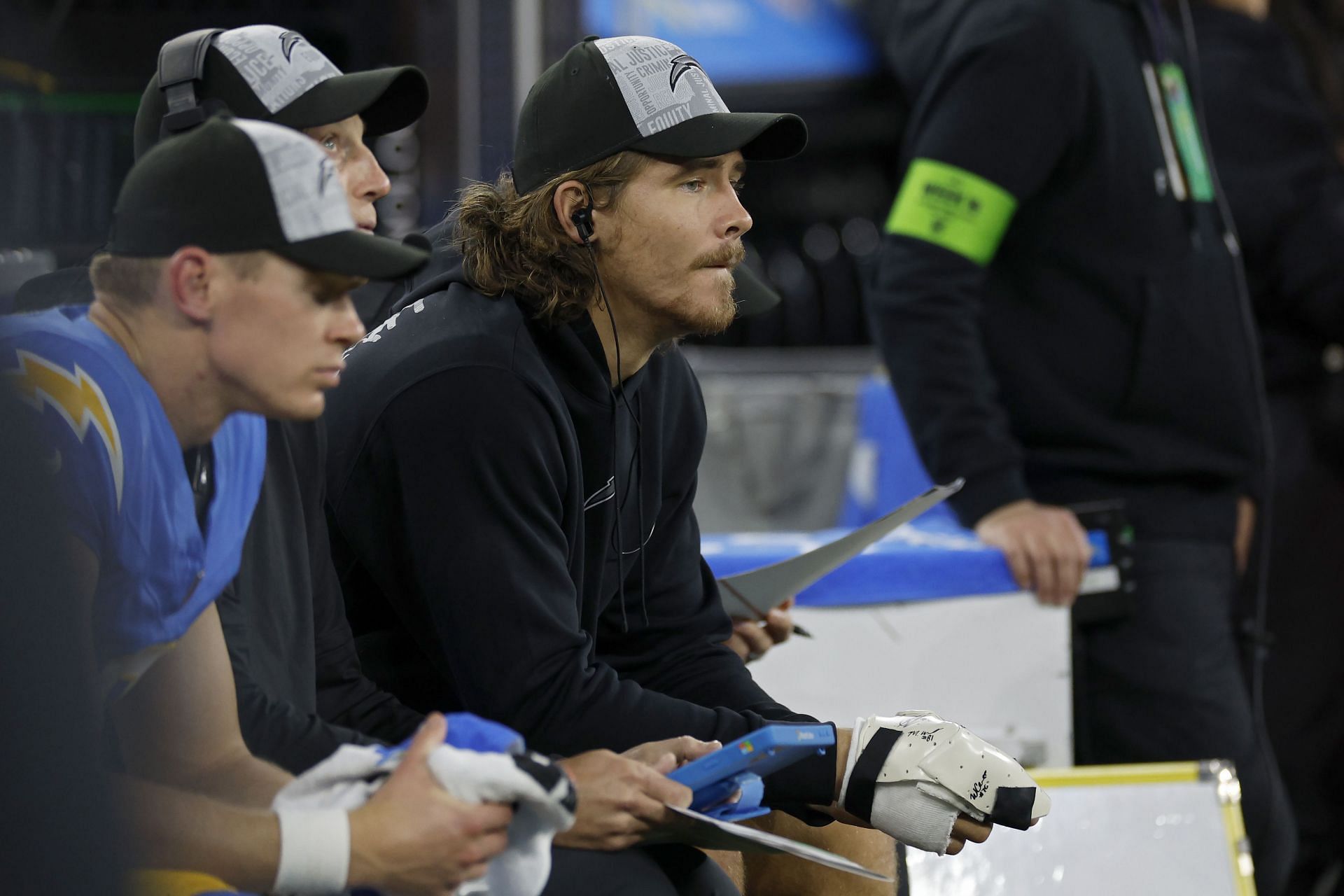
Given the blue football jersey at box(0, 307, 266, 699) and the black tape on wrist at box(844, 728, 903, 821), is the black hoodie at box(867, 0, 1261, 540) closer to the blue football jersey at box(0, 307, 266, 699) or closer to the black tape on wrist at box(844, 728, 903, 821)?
the black tape on wrist at box(844, 728, 903, 821)

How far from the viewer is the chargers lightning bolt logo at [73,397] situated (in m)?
0.84

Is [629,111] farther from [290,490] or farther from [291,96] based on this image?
[290,490]

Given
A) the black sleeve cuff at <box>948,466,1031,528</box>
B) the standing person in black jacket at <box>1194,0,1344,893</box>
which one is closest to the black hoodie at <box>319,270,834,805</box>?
the black sleeve cuff at <box>948,466,1031,528</box>

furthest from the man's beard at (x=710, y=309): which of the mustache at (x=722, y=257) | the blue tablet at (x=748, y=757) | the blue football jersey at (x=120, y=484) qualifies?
the blue football jersey at (x=120, y=484)

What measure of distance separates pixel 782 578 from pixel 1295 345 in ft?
5.51

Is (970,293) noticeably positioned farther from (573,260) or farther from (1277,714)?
(1277,714)

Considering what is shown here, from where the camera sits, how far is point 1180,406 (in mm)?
2129

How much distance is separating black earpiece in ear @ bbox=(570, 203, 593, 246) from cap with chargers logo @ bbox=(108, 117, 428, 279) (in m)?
0.41

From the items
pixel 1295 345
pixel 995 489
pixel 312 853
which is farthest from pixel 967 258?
pixel 312 853

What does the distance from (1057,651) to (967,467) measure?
253 millimetres

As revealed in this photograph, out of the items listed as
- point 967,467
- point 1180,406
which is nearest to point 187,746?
point 967,467

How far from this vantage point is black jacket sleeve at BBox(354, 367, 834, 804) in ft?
4.05

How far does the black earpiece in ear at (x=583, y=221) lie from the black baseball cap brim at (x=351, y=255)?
0.39 metres

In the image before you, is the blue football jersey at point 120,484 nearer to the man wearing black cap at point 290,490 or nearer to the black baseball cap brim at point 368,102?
the man wearing black cap at point 290,490
